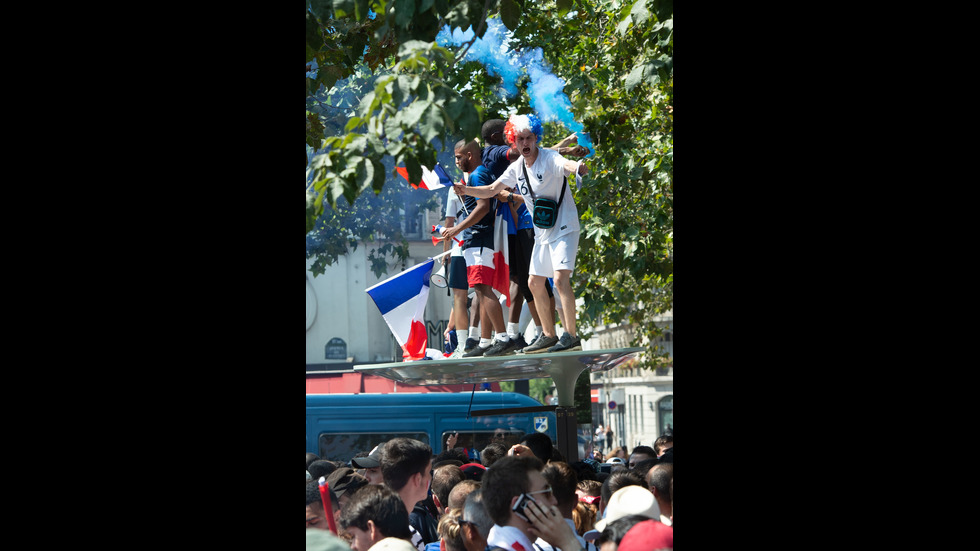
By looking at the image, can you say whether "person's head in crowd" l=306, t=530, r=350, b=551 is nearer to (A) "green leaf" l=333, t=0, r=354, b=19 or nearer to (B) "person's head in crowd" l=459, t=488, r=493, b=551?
(B) "person's head in crowd" l=459, t=488, r=493, b=551

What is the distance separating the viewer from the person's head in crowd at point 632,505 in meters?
3.81

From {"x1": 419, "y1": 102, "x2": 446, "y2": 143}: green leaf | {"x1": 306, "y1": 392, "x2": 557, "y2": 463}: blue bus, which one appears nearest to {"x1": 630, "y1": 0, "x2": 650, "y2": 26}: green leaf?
{"x1": 419, "y1": 102, "x2": 446, "y2": 143}: green leaf

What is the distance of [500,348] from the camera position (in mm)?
6359

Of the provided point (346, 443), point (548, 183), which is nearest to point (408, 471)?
point (548, 183)

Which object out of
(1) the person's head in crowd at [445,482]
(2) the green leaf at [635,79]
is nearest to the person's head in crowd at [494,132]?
(2) the green leaf at [635,79]

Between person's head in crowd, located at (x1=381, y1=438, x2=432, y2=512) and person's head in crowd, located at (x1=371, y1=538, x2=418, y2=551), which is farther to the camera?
person's head in crowd, located at (x1=381, y1=438, x2=432, y2=512)

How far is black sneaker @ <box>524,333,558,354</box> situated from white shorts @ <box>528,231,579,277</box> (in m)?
0.45

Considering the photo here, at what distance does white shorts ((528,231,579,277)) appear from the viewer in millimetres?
5762

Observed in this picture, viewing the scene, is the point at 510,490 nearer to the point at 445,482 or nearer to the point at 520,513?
the point at 520,513

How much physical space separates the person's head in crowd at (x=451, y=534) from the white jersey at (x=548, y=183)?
2204 mm

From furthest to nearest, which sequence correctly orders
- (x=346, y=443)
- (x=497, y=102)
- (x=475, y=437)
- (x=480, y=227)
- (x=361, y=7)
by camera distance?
(x=475, y=437)
(x=346, y=443)
(x=497, y=102)
(x=480, y=227)
(x=361, y=7)

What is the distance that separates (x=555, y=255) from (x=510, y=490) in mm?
2412
